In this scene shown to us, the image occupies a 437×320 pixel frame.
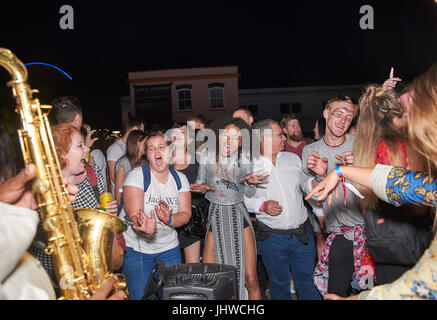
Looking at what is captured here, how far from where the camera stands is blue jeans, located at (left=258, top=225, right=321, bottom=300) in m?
3.86

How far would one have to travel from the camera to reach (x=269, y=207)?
3844 millimetres

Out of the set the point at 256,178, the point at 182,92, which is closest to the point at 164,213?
the point at 256,178

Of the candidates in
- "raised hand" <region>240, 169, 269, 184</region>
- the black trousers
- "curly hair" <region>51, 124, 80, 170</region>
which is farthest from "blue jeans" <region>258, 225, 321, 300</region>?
"curly hair" <region>51, 124, 80, 170</region>

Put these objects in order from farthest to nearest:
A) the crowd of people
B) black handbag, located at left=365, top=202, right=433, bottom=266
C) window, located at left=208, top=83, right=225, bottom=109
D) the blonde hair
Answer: window, located at left=208, top=83, right=225, bottom=109 < the blonde hair < black handbag, located at left=365, top=202, right=433, bottom=266 < the crowd of people

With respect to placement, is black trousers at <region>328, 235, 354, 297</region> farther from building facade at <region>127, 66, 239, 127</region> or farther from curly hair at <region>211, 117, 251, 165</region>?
building facade at <region>127, 66, 239, 127</region>

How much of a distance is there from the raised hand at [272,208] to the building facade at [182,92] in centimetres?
2029

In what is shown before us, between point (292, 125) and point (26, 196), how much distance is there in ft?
16.1

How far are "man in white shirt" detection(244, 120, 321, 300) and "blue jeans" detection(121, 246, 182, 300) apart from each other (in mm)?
1166

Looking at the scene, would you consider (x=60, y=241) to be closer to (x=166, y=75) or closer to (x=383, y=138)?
(x=383, y=138)

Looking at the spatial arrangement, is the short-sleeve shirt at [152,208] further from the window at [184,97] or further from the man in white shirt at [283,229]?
the window at [184,97]

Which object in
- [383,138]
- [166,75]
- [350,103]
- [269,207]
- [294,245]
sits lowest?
[294,245]

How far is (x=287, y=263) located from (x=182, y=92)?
21.9 meters

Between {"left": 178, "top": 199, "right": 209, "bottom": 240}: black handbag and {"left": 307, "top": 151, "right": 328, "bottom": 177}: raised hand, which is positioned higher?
{"left": 307, "top": 151, "right": 328, "bottom": 177}: raised hand
